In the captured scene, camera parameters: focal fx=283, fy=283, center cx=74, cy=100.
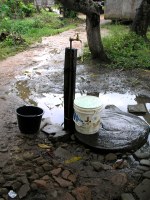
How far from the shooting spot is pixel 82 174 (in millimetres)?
3729

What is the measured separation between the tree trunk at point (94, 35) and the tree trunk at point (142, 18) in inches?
118

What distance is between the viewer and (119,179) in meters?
3.62

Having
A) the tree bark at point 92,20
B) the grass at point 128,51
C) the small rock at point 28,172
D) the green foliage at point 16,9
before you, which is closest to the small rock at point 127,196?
the small rock at point 28,172

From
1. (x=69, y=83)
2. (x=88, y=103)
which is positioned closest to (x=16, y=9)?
(x=69, y=83)

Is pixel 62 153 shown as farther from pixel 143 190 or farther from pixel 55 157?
pixel 143 190

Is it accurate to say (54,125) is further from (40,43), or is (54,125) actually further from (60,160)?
(40,43)

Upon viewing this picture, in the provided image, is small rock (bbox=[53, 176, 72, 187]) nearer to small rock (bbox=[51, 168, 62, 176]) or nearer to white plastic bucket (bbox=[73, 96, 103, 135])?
small rock (bbox=[51, 168, 62, 176])

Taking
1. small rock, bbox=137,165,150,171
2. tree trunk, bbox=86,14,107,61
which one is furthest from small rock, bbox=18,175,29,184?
tree trunk, bbox=86,14,107,61

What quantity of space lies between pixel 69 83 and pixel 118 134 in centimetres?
112

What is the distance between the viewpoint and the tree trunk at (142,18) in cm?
1043

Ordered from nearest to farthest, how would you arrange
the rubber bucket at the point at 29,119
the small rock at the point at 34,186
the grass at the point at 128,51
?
1. the small rock at the point at 34,186
2. the rubber bucket at the point at 29,119
3. the grass at the point at 128,51

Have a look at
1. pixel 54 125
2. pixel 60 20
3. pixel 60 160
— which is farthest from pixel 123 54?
pixel 60 20

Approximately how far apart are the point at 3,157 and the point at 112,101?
2.86m

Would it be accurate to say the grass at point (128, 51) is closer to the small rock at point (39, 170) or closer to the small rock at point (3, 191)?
the small rock at point (39, 170)
